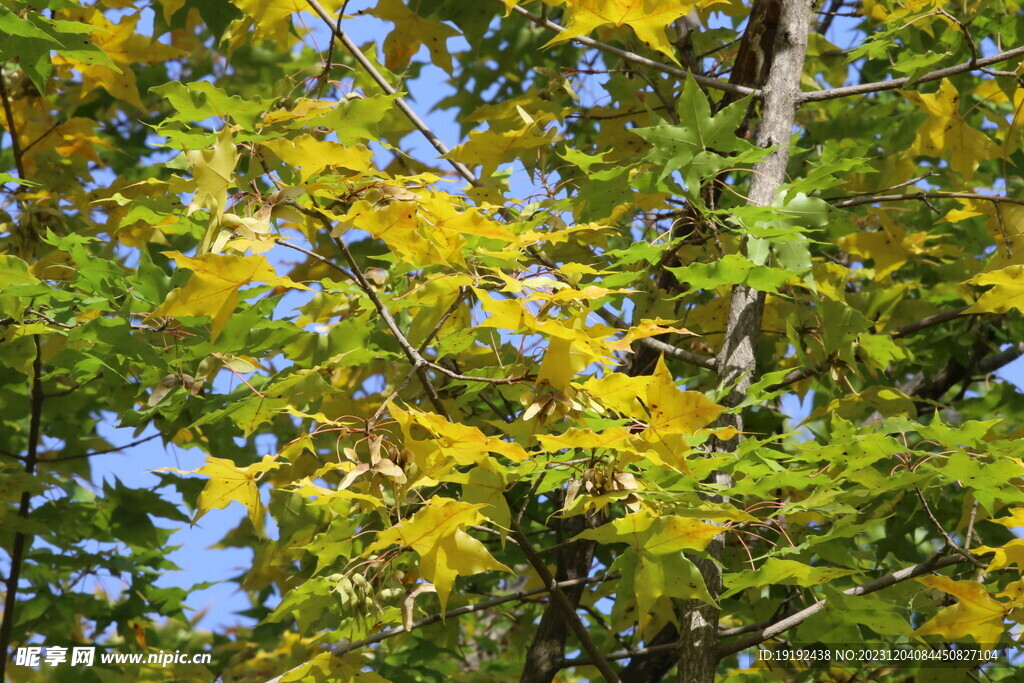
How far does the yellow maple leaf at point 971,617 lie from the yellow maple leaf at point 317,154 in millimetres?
1285

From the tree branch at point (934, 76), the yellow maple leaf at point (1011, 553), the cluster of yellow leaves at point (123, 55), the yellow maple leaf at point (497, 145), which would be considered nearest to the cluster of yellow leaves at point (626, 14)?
the yellow maple leaf at point (497, 145)

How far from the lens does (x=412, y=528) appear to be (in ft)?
5.04

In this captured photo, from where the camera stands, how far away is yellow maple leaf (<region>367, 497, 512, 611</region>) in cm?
154

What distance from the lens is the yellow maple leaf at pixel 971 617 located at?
1.88m

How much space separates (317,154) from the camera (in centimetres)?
184

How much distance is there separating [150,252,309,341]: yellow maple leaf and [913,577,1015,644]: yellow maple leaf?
4.25ft

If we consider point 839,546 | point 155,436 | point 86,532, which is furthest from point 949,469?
point 86,532

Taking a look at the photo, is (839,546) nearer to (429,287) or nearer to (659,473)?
(659,473)

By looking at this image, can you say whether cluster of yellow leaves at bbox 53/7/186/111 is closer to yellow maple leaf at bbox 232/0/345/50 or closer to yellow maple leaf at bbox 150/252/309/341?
yellow maple leaf at bbox 232/0/345/50

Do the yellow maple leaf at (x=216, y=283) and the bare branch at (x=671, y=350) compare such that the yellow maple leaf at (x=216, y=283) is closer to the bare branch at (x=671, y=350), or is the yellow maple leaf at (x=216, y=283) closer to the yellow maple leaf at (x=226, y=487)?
the yellow maple leaf at (x=226, y=487)

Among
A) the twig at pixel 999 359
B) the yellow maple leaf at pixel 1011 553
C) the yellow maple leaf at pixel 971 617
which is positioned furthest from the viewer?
the twig at pixel 999 359

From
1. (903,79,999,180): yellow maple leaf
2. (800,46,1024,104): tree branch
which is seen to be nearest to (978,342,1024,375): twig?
(903,79,999,180): yellow maple leaf

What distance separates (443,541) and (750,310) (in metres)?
1.12

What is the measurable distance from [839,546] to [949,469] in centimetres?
48
